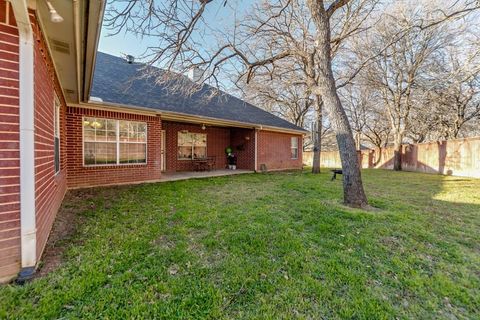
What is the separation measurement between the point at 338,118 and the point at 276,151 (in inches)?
329

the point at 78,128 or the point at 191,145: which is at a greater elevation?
the point at 78,128

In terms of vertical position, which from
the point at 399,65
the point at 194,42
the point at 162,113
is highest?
the point at 399,65

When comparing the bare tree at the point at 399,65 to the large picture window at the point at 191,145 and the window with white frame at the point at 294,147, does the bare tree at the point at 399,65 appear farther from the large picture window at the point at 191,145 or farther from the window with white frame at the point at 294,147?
the large picture window at the point at 191,145

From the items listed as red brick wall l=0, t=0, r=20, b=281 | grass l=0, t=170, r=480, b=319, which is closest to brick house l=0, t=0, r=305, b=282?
red brick wall l=0, t=0, r=20, b=281

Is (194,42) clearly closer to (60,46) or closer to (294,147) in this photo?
(60,46)

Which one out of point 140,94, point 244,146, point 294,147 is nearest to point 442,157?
point 294,147

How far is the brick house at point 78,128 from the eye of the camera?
2.28 meters

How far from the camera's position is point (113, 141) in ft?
24.1

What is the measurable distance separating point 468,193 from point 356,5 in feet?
25.7

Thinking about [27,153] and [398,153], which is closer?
[27,153]

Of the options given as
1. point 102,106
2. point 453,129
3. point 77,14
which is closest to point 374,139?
point 453,129

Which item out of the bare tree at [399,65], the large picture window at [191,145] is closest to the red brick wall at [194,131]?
the large picture window at [191,145]

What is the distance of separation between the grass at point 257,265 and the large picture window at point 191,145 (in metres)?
6.49

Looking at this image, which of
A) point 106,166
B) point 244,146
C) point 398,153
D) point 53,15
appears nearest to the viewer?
point 53,15
